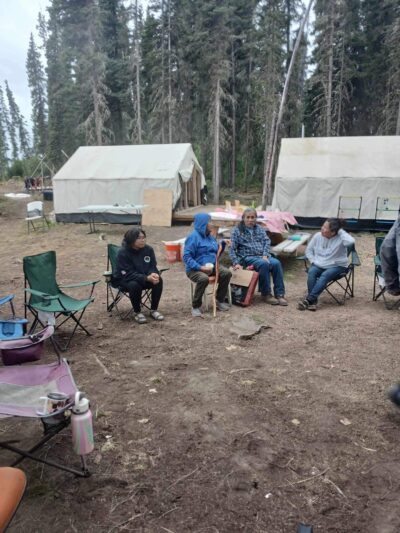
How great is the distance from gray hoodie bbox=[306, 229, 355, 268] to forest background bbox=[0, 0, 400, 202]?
15.1 metres

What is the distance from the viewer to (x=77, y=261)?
792 cm

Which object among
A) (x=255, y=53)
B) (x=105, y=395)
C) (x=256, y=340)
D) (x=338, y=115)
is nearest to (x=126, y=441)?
(x=105, y=395)

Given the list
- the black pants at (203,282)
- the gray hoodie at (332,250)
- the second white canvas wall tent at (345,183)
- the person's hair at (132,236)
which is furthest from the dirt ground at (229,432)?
the second white canvas wall tent at (345,183)

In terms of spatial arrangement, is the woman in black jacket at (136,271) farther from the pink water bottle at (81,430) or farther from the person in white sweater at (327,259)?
the pink water bottle at (81,430)

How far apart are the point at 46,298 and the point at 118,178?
9658mm

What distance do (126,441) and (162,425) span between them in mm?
248

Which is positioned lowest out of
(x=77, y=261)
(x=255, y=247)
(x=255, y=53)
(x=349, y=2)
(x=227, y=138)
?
(x=77, y=261)

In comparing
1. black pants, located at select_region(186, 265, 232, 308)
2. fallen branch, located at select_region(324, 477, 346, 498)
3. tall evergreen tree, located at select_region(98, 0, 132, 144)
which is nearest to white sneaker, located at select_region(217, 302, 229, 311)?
black pants, located at select_region(186, 265, 232, 308)

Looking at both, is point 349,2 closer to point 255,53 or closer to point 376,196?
point 255,53

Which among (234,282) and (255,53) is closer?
(234,282)

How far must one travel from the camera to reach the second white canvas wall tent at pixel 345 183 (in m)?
11.3

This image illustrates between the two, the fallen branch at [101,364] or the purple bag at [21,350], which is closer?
the purple bag at [21,350]

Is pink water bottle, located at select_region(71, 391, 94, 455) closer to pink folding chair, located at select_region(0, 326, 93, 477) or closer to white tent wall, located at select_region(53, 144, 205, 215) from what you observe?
pink folding chair, located at select_region(0, 326, 93, 477)

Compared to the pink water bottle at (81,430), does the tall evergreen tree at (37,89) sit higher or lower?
higher
